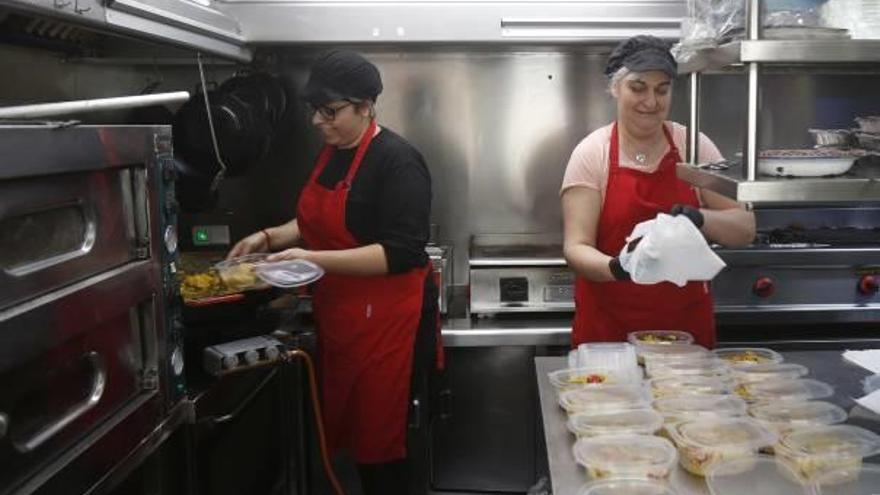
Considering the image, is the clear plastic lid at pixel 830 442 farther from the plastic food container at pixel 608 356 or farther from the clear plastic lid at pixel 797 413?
the plastic food container at pixel 608 356

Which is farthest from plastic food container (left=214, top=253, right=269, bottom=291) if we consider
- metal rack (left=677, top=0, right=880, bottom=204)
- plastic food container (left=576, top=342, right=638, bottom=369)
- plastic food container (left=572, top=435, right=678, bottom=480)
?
metal rack (left=677, top=0, right=880, bottom=204)

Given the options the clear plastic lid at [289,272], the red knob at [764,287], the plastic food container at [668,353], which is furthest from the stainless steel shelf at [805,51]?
the red knob at [764,287]

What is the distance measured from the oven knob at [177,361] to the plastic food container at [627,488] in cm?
77

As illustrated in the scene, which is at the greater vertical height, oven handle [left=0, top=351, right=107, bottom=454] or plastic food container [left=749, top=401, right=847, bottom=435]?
oven handle [left=0, top=351, right=107, bottom=454]

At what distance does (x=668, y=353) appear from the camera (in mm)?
1784

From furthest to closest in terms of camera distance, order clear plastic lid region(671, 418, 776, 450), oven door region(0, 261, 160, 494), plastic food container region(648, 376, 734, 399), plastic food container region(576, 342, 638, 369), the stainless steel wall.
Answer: the stainless steel wall
plastic food container region(576, 342, 638, 369)
plastic food container region(648, 376, 734, 399)
clear plastic lid region(671, 418, 776, 450)
oven door region(0, 261, 160, 494)

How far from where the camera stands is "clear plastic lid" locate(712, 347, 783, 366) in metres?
1.74

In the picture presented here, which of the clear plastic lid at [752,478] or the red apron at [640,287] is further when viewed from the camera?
the red apron at [640,287]

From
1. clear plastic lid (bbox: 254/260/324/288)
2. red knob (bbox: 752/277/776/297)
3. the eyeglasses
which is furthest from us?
red knob (bbox: 752/277/776/297)

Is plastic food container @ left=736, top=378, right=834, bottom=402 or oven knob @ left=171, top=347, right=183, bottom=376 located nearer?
oven knob @ left=171, top=347, right=183, bottom=376

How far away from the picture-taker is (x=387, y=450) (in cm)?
222

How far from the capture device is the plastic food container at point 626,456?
1253mm

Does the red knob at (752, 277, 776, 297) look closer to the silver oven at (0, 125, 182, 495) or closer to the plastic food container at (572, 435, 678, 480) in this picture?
the plastic food container at (572, 435, 678, 480)

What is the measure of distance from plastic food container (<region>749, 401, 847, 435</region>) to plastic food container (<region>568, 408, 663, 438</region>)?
7.9 inches
